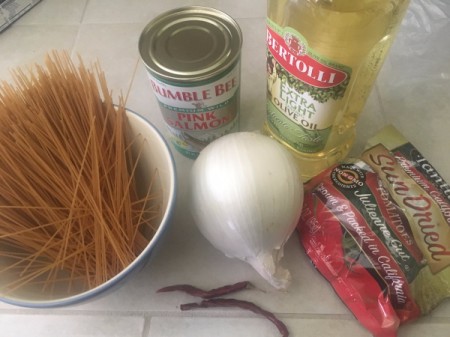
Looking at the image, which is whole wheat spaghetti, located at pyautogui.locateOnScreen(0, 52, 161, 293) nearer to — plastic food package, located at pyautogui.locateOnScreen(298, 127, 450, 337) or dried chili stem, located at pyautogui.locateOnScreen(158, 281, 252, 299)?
dried chili stem, located at pyautogui.locateOnScreen(158, 281, 252, 299)

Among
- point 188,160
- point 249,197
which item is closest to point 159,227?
point 249,197

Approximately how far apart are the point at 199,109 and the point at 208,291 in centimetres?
21

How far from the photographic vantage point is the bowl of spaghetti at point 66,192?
1.33 feet

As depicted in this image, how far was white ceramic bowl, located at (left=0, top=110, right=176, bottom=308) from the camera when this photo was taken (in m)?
0.37

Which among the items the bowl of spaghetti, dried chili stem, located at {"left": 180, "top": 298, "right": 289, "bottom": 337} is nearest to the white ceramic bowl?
the bowl of spaghetti

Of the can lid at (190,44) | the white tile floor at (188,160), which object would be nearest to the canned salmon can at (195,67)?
the can lid at (190,44)

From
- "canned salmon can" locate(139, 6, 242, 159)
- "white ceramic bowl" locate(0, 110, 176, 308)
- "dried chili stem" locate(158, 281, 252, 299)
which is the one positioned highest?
"canned salmon can" locate(139, 6, 242, 159)

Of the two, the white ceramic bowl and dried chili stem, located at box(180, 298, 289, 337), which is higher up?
the white ceramic bowl

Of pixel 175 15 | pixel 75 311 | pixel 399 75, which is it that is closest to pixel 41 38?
pixel 175 15

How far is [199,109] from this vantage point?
48 centimetres

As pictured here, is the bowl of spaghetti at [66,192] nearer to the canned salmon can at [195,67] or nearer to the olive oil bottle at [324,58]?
the canned salmon can at [195,67]

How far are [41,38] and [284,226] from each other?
0.60 m

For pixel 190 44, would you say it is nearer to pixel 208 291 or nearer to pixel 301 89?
pixel 301 89

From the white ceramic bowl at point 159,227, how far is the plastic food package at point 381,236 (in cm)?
17
